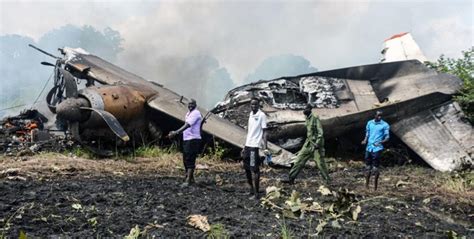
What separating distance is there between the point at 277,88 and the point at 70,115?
5630 mm

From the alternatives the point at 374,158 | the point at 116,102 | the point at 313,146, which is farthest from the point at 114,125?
the point at 374,158

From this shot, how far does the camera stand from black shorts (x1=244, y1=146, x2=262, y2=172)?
21.9 feet

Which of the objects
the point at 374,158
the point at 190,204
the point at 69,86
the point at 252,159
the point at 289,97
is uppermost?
the point at 289,97

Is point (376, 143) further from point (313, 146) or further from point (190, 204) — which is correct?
point (190, 204)

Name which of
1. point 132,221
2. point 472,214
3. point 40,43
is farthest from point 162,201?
point 40,43

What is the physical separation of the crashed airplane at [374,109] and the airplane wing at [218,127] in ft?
2.45

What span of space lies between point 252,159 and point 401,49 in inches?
543

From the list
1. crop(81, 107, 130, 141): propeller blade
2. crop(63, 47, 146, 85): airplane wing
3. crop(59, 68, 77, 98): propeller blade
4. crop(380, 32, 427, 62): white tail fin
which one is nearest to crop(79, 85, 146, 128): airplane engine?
crop(59, 68, 77, 98): propeller blade

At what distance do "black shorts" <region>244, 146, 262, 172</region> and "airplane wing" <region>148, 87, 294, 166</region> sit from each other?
380 cm

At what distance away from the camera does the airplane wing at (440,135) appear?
11625 millimetres

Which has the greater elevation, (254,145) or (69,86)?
(69,86)

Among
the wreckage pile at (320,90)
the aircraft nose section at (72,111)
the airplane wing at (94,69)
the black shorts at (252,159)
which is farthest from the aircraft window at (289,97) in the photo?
the black shorts at (252,159)

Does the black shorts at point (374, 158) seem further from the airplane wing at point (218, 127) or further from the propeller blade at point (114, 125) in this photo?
the propeller blade at point (114, 125)

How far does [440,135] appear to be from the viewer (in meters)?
12.2
